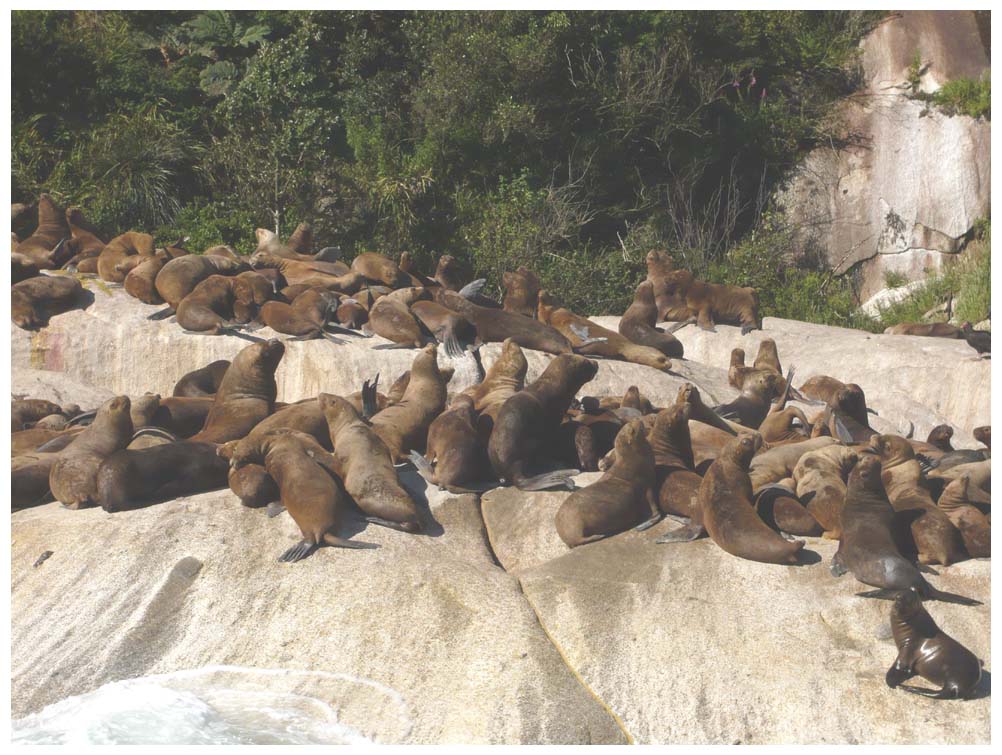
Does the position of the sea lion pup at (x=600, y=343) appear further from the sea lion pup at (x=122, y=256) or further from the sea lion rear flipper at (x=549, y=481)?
the sea lion pup at (x=122, y=256)

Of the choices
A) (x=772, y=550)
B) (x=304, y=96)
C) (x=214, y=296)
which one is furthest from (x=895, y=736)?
(x=304, y=96)

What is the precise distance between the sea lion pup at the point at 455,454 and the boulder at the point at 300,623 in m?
0.62

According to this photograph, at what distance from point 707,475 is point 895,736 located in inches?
83.5

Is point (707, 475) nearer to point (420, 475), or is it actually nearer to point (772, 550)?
point (772, 550)

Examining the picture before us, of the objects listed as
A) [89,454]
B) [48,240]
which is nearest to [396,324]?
[89,454]

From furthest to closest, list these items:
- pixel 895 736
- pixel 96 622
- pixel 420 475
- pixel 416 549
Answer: pixel 420 475 → pixel 416 549 → pixel 96 622 → pixel 895 736

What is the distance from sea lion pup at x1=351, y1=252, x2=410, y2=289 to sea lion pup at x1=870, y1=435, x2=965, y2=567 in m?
5.94

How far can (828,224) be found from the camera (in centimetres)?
2073

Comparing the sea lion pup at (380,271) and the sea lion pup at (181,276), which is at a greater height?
the sea lion pup at (181,276)

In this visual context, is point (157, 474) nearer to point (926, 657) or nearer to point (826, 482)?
point (826, 482)

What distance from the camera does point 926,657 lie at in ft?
15.7

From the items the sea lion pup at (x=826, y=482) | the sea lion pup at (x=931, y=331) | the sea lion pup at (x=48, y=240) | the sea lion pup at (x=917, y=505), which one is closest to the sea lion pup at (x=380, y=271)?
the sea lion pup at (x=48, y=240)

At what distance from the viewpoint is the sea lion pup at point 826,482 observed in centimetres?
627

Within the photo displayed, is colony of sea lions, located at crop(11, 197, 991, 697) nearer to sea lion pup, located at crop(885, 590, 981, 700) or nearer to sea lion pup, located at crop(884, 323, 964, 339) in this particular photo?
sea lion pup, located at crop(885, 590, 981, 700)
